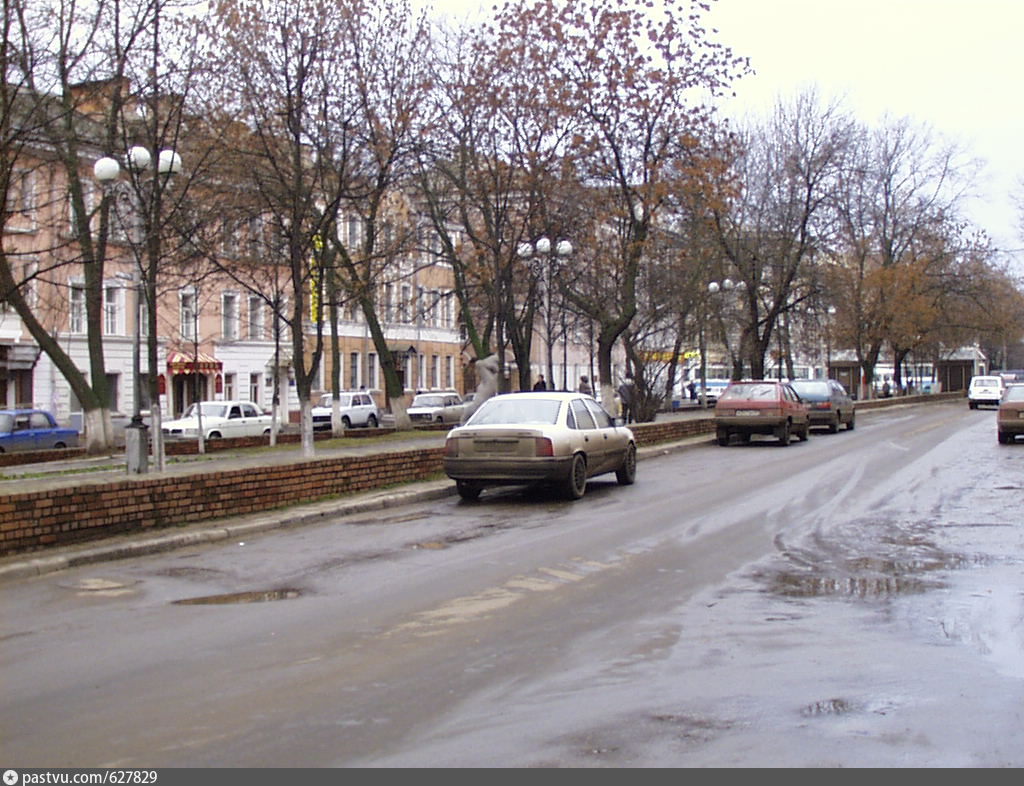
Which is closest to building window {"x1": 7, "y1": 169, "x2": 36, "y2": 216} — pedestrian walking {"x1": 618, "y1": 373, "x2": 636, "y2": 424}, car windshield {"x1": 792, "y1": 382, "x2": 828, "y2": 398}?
pedestrian walking {"x1": 618, "y1": 373, "x2": 636, "y2": 424}

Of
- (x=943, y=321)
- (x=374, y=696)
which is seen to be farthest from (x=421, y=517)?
(x=943, y=321)

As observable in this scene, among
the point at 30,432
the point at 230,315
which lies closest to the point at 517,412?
the point at 30,432

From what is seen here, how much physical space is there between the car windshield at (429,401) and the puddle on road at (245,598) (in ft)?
131

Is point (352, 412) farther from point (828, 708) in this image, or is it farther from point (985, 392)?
point (828, 708)

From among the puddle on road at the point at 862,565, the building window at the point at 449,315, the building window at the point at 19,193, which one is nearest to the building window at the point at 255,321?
the building window at the point at 449,315

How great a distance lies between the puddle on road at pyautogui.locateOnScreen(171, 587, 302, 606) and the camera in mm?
8727

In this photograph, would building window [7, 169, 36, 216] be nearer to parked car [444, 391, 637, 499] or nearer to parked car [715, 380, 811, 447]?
parked car [444, 391, 637, 499]

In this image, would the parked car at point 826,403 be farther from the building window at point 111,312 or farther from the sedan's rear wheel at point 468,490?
the building window at point 111,312

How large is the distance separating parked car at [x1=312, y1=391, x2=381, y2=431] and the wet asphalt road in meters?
32.2

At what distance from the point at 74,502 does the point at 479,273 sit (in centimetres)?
1999

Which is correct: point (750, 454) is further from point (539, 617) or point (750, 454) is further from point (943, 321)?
point (943, 321)

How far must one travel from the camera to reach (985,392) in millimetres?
53562

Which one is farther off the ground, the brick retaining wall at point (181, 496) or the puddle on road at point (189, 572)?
the brick retaining wall at point (181, 496)

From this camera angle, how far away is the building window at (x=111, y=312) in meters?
48.2
